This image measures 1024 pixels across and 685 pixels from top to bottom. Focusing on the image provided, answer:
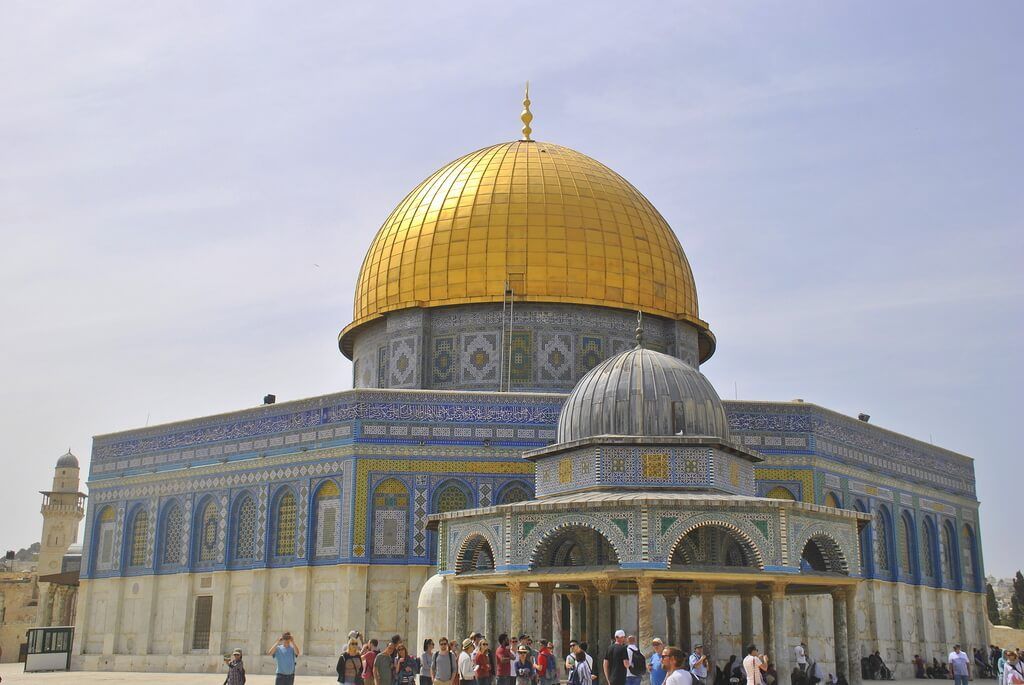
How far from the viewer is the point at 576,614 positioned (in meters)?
19.3

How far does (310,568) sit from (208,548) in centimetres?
316

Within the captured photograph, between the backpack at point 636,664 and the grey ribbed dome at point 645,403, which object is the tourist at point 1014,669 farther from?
the grey ribbed dome at point 645,403

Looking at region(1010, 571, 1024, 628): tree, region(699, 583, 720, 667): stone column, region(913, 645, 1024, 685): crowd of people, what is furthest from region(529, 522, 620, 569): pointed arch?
region(1010, 571, 1024, 628): tree

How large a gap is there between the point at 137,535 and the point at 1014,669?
60.7 feet

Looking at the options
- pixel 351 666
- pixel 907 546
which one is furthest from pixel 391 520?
pixel 907 546

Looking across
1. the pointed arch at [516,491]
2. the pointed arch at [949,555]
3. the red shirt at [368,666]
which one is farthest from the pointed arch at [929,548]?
the red shirt at [368,666]

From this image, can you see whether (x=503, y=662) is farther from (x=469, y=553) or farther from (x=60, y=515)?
(x=60, y=515)

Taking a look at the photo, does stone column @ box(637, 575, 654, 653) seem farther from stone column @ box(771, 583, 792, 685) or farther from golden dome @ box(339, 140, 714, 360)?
golden dome @ box(339, 140, 714, 360)

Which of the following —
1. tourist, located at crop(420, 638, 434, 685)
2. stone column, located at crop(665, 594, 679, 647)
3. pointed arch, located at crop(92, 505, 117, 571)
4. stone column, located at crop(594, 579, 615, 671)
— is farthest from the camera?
pointed arch, located at crop(92, 505, 117, 571)

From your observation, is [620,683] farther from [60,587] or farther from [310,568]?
[60,587]

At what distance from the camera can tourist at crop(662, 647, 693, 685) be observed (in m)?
7.64

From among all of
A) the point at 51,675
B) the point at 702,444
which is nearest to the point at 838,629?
the point at 702,444

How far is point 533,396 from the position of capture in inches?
894

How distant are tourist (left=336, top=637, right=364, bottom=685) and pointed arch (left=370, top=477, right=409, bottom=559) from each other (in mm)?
10149
